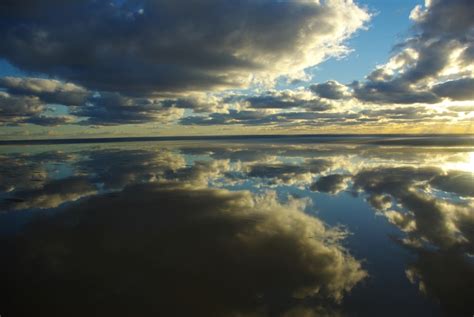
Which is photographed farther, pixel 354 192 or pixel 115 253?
pixel 354 192

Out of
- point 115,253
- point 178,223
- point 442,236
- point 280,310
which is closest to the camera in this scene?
point 280,310

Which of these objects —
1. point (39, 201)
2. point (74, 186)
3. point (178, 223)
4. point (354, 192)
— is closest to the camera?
point (178, 223)

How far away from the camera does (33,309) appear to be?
22.4 feet

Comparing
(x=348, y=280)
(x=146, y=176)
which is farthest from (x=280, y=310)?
(x=146, y=176)

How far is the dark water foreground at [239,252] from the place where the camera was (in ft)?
23.1

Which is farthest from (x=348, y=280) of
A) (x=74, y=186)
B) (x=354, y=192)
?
(x=74, y=186)

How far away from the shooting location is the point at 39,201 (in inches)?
656

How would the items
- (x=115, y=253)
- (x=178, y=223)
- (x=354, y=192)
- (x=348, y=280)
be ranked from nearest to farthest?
(x=348, y=280) → (x=115, y=253) → (x=178, y=223) → (x=354, y=192)

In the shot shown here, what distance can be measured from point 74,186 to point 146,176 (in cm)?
557

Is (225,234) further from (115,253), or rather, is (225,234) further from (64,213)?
(64,213)

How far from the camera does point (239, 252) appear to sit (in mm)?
9781

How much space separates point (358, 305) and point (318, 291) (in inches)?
36.5

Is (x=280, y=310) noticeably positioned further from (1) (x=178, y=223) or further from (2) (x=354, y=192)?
(2) (x=354, y=192)

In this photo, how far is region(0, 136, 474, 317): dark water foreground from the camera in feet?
23.1
